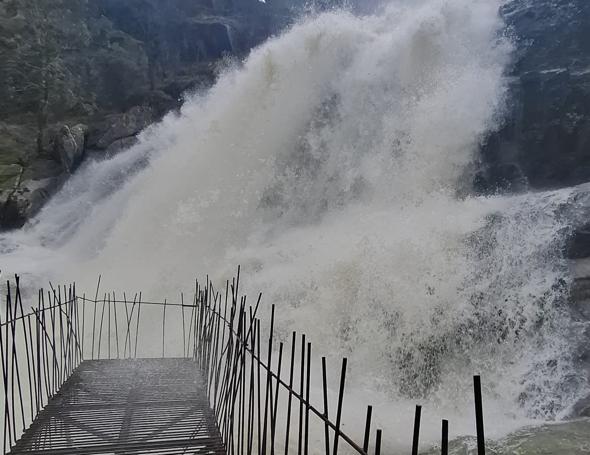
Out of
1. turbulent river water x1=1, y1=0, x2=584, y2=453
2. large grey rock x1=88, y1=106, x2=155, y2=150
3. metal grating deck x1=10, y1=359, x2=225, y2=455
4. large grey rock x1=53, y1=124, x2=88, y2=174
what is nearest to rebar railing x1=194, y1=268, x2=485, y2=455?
metal grating deck x1=10, y1=359, x2=225, y2=455

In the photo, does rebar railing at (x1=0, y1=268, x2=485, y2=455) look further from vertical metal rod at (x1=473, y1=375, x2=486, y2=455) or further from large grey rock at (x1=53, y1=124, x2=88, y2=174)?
large grey rock at (x1=53, y1=124, x2=88, y2=174)

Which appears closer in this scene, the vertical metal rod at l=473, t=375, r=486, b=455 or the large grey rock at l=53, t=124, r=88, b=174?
the vertical metal rod at l=473, t=375, r=486, b=455

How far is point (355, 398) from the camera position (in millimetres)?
6402

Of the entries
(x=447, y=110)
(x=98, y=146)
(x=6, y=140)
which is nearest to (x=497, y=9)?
(x=447, y=110)

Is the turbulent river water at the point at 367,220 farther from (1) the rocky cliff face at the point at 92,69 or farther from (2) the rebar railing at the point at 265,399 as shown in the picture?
(1) the rocky cliff face at the point at 92,69

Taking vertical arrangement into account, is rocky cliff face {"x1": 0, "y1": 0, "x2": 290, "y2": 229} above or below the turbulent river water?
above

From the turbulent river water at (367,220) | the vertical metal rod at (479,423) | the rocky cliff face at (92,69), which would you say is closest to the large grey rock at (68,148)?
the rocky cliff face at (92,69)

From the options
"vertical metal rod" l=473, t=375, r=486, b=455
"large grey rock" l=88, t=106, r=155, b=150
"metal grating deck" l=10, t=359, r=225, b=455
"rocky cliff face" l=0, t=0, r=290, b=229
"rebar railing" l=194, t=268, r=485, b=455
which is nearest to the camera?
"vertical metal rod" l=473, t=375, r=486, b=455

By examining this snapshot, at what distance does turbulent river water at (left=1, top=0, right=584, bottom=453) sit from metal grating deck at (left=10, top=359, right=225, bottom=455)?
2067 mm

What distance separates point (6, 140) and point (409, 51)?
1604 centimetres

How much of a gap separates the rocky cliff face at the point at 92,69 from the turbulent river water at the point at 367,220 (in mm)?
1202

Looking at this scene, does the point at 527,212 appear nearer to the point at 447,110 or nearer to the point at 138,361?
the point at 447,110

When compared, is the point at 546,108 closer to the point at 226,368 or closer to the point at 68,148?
the point at 226,368

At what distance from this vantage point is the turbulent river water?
6695 mm
